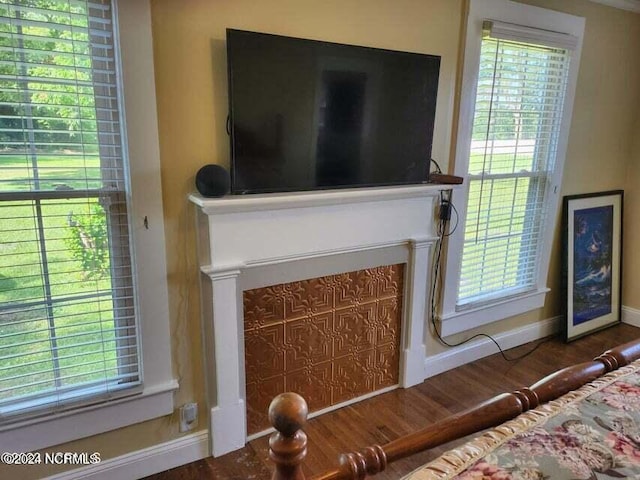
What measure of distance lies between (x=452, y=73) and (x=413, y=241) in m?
0.93

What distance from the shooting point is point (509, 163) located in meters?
2.80

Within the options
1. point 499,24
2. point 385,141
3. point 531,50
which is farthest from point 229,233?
point 531,50

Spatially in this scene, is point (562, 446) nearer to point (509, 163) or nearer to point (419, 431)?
point (419, 431)

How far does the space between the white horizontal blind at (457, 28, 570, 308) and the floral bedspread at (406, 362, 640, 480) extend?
1625 mm

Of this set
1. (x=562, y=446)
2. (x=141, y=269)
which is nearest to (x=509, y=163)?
(x=562, y=446)

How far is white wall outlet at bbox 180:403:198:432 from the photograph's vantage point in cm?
200

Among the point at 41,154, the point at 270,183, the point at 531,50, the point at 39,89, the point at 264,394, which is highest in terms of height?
the point at 531,50

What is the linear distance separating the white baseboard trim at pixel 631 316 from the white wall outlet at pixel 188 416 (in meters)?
3.47

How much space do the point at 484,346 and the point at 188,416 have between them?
200cm

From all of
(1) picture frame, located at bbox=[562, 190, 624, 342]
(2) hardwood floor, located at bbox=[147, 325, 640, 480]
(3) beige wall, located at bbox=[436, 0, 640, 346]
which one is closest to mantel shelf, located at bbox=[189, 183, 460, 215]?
(3) beige wall, located at bbox=[436, 0, 640, 346]

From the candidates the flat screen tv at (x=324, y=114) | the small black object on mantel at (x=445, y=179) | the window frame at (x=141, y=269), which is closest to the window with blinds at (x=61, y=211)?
the window frame at (x=141, y=269)

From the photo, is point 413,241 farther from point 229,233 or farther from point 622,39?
point 622,39

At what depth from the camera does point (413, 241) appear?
8.09ft

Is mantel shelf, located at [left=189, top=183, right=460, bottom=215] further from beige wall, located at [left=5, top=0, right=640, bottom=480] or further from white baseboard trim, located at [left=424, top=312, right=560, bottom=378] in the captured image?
white baseboard trim, located at [left=424, top=312, right=560, bottom=378]
